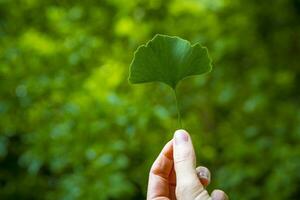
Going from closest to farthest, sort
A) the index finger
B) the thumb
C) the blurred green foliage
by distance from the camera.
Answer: the thumb, the index finger, the blurred green foliage

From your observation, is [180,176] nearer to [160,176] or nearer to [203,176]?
[203,176]

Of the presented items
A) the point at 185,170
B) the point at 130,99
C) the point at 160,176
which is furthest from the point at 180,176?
the point at 130,99

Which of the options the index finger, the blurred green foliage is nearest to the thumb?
the index finger

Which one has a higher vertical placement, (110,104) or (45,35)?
(45,35)

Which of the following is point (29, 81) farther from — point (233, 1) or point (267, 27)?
point (267, 27)

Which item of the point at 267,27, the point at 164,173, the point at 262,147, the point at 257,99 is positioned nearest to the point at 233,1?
the point at 267,27

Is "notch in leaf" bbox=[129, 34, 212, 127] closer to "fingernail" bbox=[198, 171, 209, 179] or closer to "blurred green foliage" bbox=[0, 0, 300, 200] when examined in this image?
"fingernail" bbox=[198, 171, 209, 179]
